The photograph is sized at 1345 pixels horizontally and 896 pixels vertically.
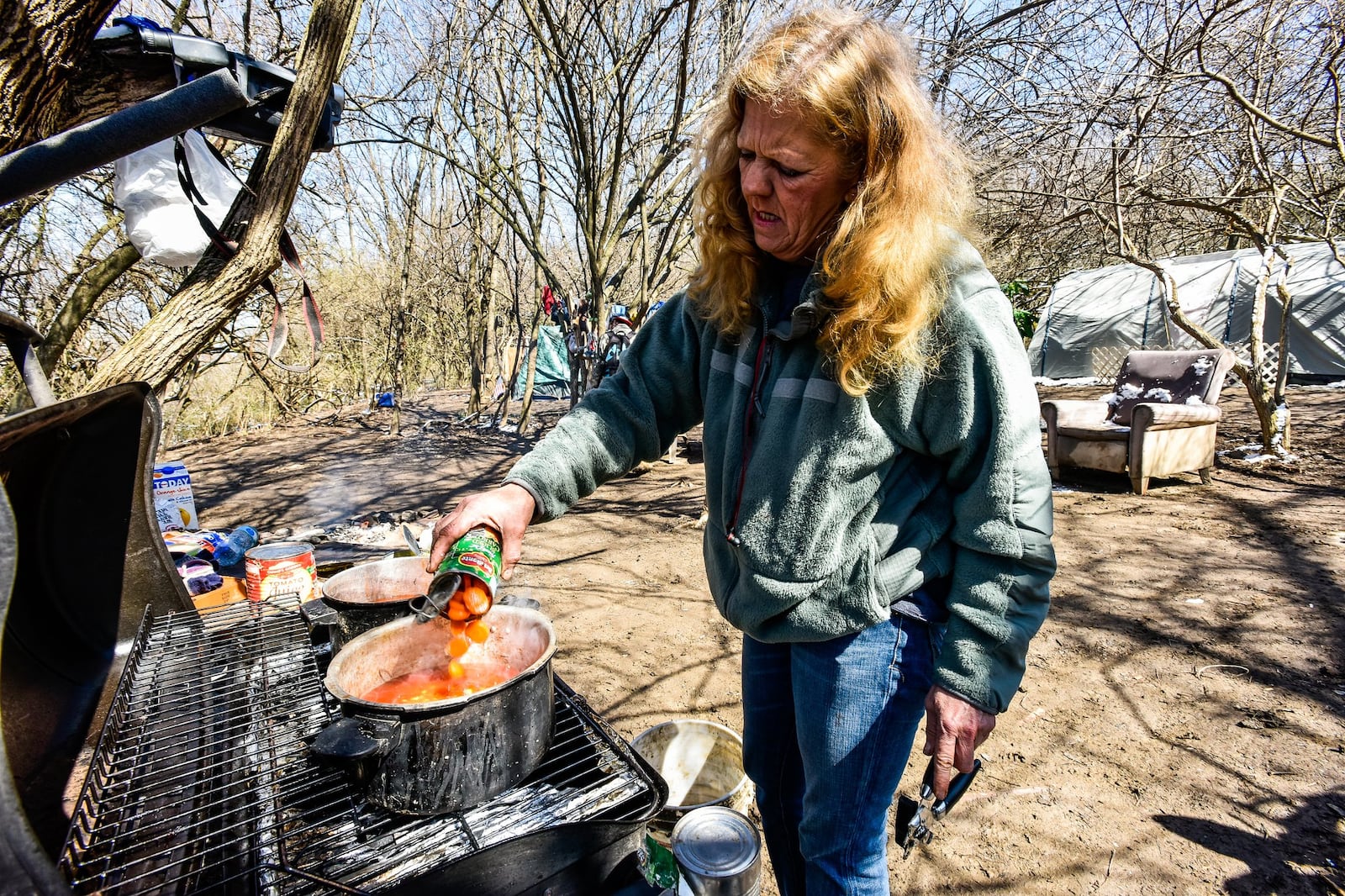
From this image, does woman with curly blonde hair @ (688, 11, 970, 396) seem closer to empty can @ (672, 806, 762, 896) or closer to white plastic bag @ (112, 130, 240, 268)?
empty can @ (672, 806, 762, 896)

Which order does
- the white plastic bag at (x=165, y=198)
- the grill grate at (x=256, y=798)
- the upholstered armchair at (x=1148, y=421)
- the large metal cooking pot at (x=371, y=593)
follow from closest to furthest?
1. the grill grate at (x=256, y=798)
2. the large metal cooking pot at (x=371, y=593)
3. the white plastic bag at (x=165, y=198)
4. the upholstered armchair at (x=1148, y=421)

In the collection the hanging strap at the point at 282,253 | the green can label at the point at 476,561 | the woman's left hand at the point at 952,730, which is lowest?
the woman's left hand at the point at 952,730

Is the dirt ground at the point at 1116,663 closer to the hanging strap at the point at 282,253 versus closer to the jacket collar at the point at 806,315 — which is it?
the jacket collar at the point at 806,315

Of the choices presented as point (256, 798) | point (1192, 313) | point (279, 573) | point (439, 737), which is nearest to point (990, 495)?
point (439, 737)

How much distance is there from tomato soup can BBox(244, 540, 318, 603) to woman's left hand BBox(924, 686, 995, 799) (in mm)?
2638

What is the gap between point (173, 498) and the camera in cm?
419

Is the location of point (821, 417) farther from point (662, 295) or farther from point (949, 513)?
point (662, 295)

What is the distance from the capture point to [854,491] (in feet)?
4.68

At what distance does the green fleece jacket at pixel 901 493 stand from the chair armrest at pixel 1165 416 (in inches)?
280

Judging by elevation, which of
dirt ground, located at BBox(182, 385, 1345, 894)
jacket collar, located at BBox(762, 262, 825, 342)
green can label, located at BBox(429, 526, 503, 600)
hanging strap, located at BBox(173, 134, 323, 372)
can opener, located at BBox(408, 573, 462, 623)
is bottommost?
dirt ground, located at BBox(182, 385, 1345, 894)

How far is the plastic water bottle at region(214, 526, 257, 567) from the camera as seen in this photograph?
3.95 m

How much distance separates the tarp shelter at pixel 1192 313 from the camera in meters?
13.3

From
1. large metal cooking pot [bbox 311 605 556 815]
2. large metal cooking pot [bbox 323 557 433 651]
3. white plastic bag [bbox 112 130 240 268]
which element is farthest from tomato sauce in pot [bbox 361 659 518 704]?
white plastic bag [bbox 112 130 240 268]

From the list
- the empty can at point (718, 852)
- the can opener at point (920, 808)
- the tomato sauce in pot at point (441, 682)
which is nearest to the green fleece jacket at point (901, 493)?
the can opener at point (920, 808)
